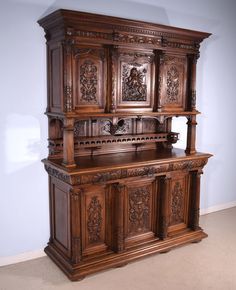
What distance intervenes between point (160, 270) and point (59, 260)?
92 centimetres

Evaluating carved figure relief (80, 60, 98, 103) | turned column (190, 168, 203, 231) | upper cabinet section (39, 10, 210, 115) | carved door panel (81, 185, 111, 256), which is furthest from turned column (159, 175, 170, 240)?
carved figure relief (80, 60, 98, 103)

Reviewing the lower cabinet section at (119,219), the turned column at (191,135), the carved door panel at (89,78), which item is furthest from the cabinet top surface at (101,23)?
the lower cabinet section at (119,219)

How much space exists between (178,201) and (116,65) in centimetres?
154

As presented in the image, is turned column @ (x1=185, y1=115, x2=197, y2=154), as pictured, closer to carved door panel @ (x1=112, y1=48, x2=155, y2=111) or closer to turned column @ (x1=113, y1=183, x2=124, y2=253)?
carved door panel @ (x1=112, y1=48, x2=155, y2=111)

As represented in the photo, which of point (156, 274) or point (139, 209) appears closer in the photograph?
point (156, 274)

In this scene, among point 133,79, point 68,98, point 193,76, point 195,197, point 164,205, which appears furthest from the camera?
point 195,197

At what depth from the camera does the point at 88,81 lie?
111 inches

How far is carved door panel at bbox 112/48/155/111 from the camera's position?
2.97m

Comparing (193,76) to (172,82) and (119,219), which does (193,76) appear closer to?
(172,82)

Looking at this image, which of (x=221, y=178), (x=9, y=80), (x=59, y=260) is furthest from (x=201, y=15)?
(x=59, y=260)

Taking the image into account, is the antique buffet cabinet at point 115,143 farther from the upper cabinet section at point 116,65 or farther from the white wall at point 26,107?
the white wall at point 26,107

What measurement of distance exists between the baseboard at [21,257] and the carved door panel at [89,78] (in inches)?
58.4

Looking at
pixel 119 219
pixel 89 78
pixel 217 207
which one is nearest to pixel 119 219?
pixel 119 219

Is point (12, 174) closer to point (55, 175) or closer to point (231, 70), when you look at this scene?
point (55, 175)
